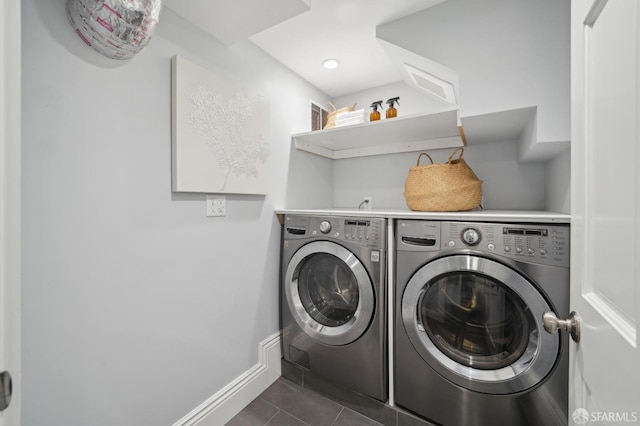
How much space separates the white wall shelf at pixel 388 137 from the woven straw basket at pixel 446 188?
0.28 metres

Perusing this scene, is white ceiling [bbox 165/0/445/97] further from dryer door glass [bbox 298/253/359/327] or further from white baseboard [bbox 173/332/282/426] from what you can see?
white baseboard [bbox 173/332/282/426]

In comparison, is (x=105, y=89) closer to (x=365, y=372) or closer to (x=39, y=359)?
(x=39, y=359)

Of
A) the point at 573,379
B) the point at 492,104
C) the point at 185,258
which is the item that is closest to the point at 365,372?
the point at 573,379

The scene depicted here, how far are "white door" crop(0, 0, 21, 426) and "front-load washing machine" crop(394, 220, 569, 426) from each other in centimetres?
137

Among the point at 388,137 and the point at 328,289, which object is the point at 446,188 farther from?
the point at 328,289

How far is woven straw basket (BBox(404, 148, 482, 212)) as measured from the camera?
1507mm

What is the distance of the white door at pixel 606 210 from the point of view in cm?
42

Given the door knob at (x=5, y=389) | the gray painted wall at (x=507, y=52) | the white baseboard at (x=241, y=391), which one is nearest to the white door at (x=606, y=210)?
the gray painted wall at (x=507, y=52)

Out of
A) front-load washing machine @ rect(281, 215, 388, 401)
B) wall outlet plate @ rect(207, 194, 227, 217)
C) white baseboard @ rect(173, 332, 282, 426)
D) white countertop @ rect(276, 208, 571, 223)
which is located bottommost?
white baseboard @ rect(173, 332, 282, 426)

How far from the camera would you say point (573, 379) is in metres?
0.67

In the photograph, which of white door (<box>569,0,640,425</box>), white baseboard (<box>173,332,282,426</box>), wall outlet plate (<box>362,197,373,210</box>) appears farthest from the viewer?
wall outlet plate (<box>362,197,373,210</box>)

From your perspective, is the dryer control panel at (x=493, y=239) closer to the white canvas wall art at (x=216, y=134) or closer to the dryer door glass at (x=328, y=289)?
the dryer door glass at (x=328, y=289)

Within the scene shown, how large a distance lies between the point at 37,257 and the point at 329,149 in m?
2.03

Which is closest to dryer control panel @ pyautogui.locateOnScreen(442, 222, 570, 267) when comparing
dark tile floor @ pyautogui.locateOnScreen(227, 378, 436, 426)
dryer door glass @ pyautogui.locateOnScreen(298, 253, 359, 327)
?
dryer door glass @ pyautogui.locateOnScreen(298, 253, 359, 327)
